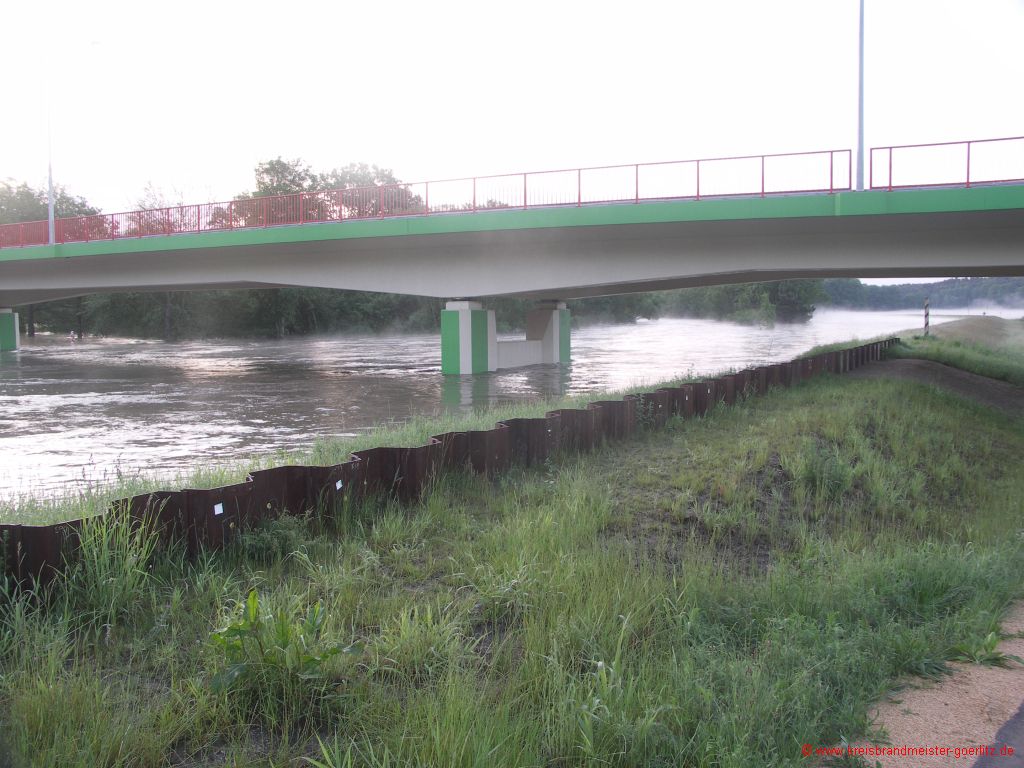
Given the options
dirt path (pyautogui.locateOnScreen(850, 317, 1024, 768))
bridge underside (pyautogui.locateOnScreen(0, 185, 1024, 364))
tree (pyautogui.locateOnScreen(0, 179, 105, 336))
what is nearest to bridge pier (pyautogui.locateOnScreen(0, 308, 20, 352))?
bridge underside (pyautogui.locateOnScreen(0, 185, 1024, 364))

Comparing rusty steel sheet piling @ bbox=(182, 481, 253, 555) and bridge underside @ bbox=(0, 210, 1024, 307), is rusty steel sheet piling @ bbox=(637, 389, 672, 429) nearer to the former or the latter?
rusty steel sheet piling @ bbox=(182, 481, 253, 555)

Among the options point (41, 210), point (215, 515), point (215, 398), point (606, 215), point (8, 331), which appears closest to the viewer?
point (215, 515)

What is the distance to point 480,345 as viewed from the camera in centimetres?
2580

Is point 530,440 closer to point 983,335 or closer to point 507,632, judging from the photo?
point 507,632

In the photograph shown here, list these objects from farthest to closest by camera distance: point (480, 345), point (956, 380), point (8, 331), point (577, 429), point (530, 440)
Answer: point (8, 331)
point (480, 345)
point (956, 380)
point (577, 429)
point (530, 440)

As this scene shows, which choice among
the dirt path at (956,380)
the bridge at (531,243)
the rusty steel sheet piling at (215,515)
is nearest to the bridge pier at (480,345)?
the bridge at (531,243)

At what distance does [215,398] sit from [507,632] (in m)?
16.0

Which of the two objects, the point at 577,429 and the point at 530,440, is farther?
the point at 577,429

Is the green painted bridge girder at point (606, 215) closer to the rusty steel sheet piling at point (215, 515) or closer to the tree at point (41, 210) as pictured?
the rusty steel sheet piling at point (215, 515)

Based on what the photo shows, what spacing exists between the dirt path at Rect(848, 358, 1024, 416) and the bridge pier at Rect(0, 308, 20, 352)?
4022cm

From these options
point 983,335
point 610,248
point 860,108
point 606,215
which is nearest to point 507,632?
point 606,215

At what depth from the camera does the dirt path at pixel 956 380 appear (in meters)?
16.7

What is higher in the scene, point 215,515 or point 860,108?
point 860,108

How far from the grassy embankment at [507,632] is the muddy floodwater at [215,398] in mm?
3971
